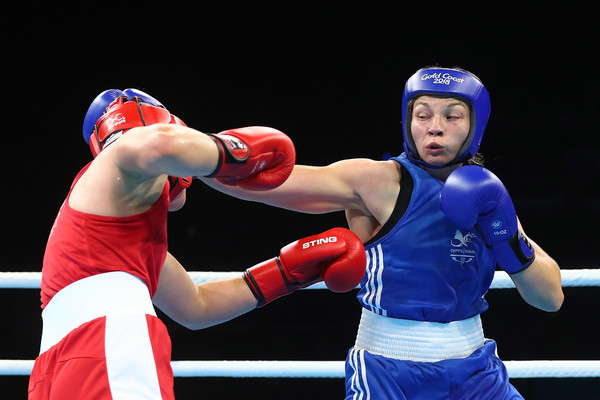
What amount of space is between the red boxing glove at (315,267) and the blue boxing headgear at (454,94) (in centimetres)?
37

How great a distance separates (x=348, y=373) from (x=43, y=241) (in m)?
4.48

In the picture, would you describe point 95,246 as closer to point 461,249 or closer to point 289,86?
point 461,249

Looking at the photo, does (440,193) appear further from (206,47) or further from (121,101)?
(206,47)

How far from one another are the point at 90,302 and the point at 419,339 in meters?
0.89

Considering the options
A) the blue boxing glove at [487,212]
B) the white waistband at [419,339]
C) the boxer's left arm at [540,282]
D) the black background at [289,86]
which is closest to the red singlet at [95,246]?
the white waistband at [419,339]

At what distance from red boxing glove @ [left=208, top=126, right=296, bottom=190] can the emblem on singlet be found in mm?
590

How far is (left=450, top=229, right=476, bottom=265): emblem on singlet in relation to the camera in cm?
195

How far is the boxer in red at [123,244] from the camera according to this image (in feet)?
4.83

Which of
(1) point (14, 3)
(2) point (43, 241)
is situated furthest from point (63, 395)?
(1) point (14, 3)

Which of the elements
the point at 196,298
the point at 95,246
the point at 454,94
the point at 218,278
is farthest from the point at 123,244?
the point at 454,94

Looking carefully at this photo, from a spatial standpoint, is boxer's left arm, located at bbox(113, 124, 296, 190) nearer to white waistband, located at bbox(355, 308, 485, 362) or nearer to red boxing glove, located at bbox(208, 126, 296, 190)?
red boxing glove, located at bbox(208, 126, 296, 190)

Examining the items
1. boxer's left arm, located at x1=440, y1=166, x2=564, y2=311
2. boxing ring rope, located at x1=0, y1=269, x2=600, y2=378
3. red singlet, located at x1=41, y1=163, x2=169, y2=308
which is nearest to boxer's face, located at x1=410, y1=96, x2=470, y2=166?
boxer's left arm, located at x1=440, y1=166, x2=564, y2=311

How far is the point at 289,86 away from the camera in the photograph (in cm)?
680

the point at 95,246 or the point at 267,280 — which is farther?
the point at 267,280
